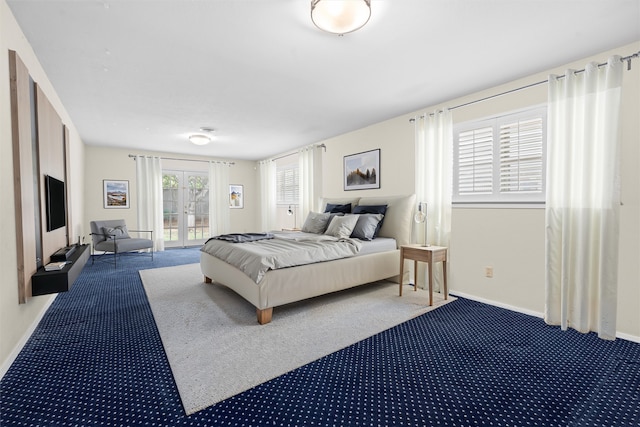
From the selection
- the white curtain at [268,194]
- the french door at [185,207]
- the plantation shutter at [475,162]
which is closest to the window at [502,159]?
the plantation shutter at [475,162]

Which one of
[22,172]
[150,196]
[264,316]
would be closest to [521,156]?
[264,316]

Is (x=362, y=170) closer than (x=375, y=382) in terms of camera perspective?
No

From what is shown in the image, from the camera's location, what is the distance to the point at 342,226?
12.9 feet

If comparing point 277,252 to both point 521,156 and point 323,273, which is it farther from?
point 521,156

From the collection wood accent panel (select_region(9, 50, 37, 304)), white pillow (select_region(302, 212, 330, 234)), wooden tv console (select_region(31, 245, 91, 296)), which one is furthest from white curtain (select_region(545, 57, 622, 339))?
wood accent panel (select_region(9, 50, 37, 304))

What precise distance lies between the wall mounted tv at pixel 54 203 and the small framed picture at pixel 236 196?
474cm

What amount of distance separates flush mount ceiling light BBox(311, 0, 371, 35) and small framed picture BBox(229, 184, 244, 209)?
667 centimetres

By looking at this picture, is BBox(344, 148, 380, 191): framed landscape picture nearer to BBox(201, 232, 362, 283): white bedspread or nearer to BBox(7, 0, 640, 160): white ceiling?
BBox(7, 0, 640, 160): white ceiling

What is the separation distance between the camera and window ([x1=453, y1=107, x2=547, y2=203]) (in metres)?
3.00

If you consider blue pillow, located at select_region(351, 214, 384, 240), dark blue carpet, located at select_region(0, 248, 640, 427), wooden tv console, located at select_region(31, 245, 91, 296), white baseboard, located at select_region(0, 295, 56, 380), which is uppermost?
blue pillow, located at select_region(351, 214, 384, 240)

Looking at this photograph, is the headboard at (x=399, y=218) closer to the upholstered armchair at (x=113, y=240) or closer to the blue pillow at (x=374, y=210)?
the blue pillow at (x=374, y=210)

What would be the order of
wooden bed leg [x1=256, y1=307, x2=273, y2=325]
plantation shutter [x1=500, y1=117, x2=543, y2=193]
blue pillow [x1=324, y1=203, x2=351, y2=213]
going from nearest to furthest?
wooden bed leg [x1=256, y1=307, x2=273, y2=325] < plantation shutter [x1=500, y1=117, x2=543, y2=193] < blue pillow [x1=324, y1=203, x2=351, y2=213]

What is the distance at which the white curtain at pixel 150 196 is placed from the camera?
678 centimetres

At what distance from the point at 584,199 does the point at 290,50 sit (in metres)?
2.80
